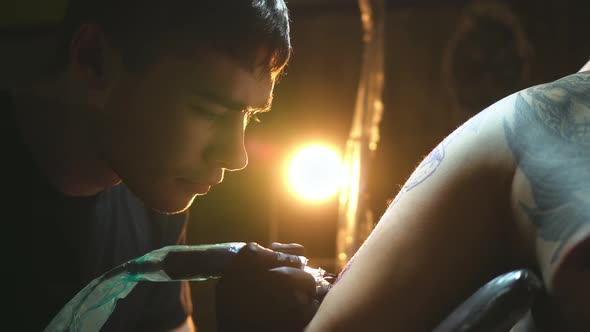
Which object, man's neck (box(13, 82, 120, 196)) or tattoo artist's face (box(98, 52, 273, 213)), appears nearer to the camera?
tattoo artist's face (box(98, 52, 273, 213))

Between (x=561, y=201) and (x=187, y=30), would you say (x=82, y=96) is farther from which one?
(x=561, y=201)

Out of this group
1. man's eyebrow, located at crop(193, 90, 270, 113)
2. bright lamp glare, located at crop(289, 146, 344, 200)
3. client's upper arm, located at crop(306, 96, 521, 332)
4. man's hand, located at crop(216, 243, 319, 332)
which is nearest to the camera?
client's upper arm, located at crop(306, 96, 521, 332)

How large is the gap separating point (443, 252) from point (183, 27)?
0.90 meters

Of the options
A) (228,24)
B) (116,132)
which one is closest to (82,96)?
(116,132)

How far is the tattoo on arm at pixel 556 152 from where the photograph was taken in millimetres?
749

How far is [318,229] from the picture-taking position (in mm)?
6090

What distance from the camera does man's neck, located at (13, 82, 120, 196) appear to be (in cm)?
141

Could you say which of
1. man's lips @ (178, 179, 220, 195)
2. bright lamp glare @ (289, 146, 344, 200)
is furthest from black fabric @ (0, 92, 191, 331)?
bright lamp glare @ (289, 146, 344, 200)

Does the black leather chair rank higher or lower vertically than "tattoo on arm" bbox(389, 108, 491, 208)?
lower

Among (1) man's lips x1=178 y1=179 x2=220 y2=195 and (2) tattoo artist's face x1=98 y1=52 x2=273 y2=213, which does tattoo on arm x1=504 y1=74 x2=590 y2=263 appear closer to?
(2) tattoo artist's face x1=98 y1=52 x2=273 y2=213

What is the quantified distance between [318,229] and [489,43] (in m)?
2.83

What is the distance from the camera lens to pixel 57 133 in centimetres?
143

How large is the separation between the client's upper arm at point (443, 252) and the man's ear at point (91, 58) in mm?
932

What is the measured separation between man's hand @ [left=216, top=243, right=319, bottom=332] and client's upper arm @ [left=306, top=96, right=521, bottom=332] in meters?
0.09
